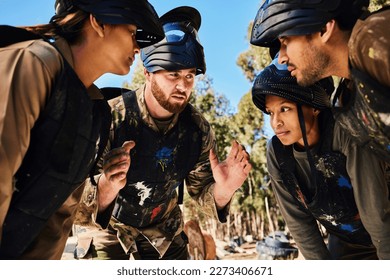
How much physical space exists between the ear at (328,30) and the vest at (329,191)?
0.67 metres

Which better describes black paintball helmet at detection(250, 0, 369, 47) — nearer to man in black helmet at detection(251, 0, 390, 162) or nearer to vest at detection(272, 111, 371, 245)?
man in black helmet at detection(251, 0, 390, 162)

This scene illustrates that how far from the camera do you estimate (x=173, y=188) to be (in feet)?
14.3

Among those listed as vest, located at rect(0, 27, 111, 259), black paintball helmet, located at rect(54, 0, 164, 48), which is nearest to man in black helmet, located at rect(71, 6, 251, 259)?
black paintball helmet, located at rect(54, 0, 164, 48)

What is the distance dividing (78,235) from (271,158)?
175cm

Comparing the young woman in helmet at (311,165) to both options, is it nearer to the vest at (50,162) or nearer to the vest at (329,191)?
the vest at (329,191)

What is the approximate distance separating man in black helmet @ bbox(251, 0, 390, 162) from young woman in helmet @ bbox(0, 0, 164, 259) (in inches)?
30.9

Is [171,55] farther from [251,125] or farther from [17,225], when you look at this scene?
[251,125]

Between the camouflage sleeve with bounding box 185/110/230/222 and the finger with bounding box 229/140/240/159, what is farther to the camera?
the camouflage sleeve with bounding box 185/110/230/222

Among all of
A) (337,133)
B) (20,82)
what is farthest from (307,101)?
(20,82)

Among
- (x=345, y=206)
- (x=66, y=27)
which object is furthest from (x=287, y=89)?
(x=66, y=27)

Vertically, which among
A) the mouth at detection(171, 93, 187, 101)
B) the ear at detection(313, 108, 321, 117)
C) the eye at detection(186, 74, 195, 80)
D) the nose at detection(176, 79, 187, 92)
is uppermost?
the eye at detection(186, 74, 195, 80)

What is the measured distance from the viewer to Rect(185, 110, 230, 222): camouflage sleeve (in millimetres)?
A: 4254

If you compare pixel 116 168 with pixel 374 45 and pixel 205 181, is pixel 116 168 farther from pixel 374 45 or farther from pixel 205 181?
pixel 374 45

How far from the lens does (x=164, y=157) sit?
416cm
